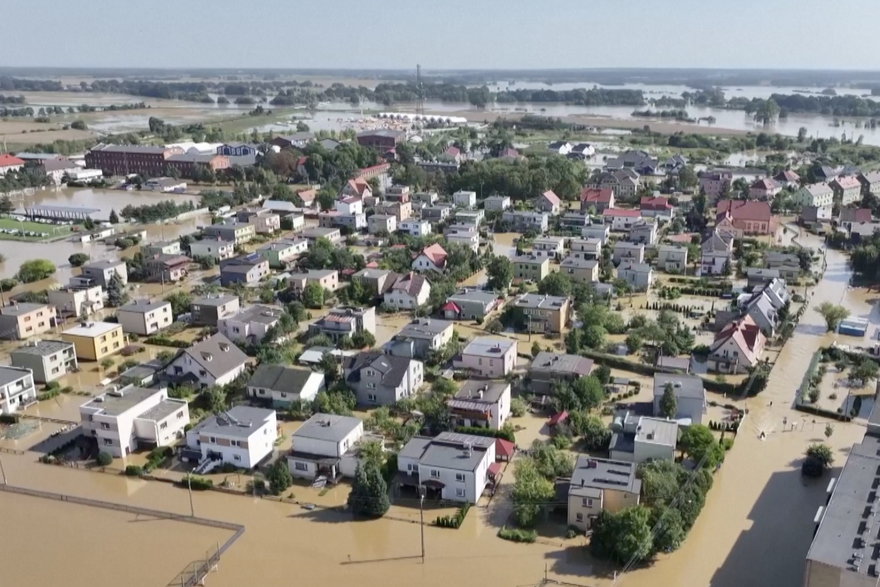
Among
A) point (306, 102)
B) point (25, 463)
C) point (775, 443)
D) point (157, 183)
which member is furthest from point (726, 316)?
point (306, 102)

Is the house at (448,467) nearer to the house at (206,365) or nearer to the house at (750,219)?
the house at (206,365)

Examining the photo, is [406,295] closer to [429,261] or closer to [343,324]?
[343,324]

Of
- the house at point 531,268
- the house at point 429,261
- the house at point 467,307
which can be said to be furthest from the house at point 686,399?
the house at point 429,261

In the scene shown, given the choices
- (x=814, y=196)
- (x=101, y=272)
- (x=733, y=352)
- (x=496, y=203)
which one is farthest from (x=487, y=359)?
(x=814, y=196)

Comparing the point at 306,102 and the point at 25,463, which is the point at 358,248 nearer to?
the point at 25,463

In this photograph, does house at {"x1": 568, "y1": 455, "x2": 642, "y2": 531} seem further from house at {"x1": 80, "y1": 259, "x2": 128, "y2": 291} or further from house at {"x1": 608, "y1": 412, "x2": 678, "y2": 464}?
house at {"x1": 80, "y1": 259, "x2": 128, "y2": 291}

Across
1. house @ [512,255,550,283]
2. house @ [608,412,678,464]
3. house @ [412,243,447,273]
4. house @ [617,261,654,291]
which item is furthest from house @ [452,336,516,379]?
house @ [412,243,447,273]
